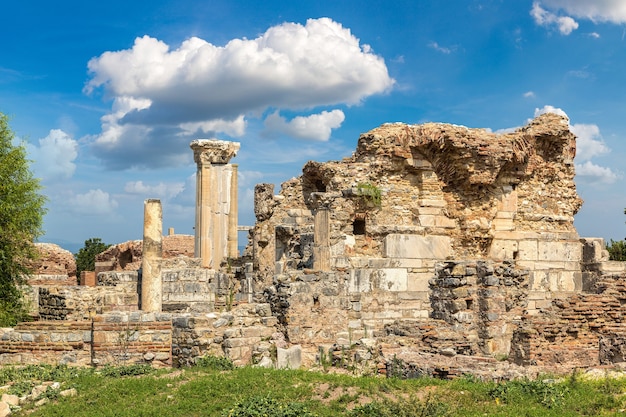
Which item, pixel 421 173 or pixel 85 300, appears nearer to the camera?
pixel 85 300

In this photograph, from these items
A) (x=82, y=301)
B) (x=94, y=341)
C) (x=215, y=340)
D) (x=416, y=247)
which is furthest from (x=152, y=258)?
(x=416, y=247)

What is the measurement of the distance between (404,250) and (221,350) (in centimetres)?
715

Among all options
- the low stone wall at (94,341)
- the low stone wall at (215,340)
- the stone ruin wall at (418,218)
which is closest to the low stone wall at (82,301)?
the low stone wall at (94,341)

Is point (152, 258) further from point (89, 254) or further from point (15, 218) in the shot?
point (89, 254)

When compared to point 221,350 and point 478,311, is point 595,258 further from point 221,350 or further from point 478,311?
point 221,350

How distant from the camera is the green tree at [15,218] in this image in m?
18.6

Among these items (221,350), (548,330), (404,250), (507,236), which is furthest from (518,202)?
(221,350)

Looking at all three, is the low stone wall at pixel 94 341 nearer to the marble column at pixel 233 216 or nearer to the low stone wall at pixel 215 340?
the low stone wall at pixel 215 340

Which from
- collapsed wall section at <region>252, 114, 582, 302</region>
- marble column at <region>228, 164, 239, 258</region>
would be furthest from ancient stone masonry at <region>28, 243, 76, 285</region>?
collapsed wall section at <region>252, 114, 582, 302</region>

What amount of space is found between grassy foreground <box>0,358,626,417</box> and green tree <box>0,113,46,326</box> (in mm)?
8986

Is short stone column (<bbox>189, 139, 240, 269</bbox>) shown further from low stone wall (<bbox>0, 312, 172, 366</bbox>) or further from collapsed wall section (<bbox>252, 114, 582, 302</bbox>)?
low stone wall (<bbox>0, 312, 172, 366</bbox>)

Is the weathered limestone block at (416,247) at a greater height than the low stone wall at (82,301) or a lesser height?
greater

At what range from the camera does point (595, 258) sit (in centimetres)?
2011

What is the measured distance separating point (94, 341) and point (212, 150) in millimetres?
11811
